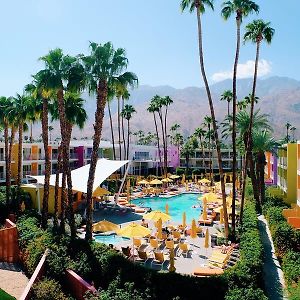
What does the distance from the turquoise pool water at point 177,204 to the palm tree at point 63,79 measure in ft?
63.9

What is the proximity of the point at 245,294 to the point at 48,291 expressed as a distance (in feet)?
26.9

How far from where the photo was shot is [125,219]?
112 feet

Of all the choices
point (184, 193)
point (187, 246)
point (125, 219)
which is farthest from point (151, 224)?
point (184, 193)

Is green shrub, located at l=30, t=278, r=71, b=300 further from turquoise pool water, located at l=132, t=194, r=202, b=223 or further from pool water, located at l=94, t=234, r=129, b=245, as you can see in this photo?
turquoise pool water, located at l=132, t=194, r=202, b=223

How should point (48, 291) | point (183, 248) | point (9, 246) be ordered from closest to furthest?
point (48, 291) → point (183, 248) → point (9, 246)

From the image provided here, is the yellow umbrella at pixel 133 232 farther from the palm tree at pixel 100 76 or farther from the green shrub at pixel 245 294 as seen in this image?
the green shrub at pixel 245 294

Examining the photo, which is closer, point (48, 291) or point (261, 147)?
point (48, 291)

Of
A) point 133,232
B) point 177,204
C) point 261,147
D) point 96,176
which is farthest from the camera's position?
point 177,204

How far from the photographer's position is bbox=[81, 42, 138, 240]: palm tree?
2086 centimetres

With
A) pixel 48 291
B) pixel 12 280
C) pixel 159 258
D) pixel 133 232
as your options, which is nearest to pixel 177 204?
pixel 159 258

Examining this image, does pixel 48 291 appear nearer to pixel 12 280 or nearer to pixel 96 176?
pixel 12 280

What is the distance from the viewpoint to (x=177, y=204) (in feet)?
159

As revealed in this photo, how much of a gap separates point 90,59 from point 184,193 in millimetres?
37277

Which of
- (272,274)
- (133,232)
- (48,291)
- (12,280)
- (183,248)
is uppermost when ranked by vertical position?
(133,232)
